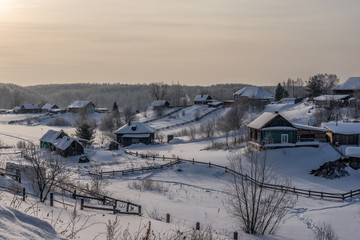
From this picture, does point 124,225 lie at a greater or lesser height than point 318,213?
greater

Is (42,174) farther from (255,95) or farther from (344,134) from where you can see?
(255,95)

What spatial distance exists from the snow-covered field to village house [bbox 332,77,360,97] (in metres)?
34.3

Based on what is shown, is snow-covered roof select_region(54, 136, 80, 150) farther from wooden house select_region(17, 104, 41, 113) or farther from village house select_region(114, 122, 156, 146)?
wooden house select_region(17, 104, 41, 113)

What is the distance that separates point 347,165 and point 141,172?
70.3 ft

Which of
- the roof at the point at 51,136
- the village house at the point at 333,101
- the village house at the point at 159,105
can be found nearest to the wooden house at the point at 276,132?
the village house at the point at 333,101

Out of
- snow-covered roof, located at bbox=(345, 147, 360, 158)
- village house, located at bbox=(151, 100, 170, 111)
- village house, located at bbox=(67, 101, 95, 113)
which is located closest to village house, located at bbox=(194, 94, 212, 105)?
village house, located at bbox=(151, 100, 170, 111)

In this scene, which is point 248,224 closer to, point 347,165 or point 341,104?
point 347,165

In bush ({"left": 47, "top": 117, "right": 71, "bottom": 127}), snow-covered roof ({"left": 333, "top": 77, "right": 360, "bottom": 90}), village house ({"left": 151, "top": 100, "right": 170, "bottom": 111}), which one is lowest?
bush ({"left": 47, "top": 117, "right": 71, "bottom": 127})

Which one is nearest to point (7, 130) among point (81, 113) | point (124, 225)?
point (81, 113)

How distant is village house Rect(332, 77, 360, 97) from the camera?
226 feet

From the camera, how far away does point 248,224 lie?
62.1 feet

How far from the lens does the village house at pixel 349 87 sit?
68.9m

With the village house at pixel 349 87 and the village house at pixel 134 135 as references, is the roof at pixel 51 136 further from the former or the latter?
the village house at pixel 349 87

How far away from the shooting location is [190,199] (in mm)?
27406
